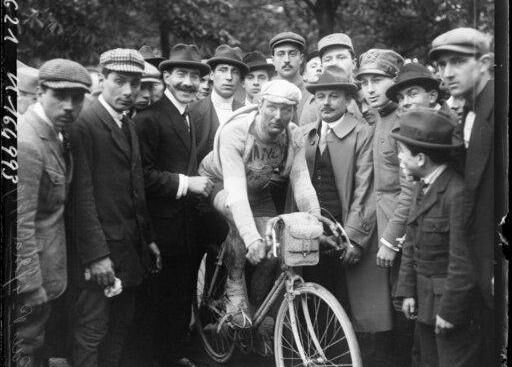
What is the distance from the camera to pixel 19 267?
15.0 ft

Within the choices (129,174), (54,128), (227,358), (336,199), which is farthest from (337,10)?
(227,358)

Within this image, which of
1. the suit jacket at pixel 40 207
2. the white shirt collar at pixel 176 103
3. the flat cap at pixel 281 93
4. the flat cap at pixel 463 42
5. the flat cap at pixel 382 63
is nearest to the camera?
the suit jacket at pixel 40 207

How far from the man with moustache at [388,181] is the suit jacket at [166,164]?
1.34 meters

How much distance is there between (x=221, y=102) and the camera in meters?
5.97

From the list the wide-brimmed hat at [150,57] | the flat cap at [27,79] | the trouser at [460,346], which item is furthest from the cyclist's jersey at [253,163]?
the flat cap at [27,79]

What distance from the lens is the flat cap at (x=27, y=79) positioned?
15.2ft

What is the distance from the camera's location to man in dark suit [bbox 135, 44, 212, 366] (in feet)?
18.2

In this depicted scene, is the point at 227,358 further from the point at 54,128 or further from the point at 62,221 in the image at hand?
the point at 54,128

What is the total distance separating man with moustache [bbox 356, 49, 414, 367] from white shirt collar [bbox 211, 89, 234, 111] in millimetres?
1046

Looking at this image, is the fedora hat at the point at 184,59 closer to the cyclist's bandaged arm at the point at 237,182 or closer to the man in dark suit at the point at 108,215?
the man in dark suit at the point at 108,215

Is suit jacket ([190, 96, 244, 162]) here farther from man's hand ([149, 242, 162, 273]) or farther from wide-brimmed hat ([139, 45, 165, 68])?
man's hand ([149, 242, 162, 273])

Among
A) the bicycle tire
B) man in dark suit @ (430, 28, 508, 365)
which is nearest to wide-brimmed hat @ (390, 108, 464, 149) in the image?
man in dark suit @ (430, 28, 508, 365)

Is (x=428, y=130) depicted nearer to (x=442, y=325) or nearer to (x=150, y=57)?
(x=442, y=325)

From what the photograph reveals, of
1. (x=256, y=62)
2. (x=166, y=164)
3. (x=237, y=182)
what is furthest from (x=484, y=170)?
(x=256, y=62)
